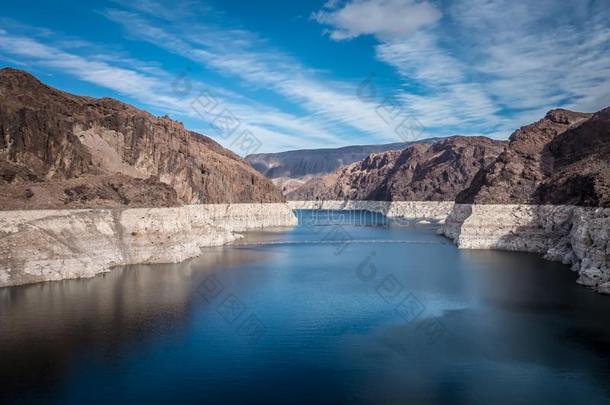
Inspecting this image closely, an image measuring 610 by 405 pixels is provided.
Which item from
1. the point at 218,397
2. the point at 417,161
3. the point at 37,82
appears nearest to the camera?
the point at 218,397

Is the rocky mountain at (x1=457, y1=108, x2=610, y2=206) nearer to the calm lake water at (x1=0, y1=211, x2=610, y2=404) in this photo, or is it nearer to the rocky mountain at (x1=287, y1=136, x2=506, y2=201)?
the calm lake water at (x1=0, y1=211, x2=610, y2=404)

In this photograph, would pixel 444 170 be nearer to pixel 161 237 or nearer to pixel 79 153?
pixel 161 237

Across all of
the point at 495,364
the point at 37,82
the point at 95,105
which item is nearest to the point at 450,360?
the point at 495,364

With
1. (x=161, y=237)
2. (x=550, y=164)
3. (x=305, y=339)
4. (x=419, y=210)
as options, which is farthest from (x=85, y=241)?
(x=419, y=210)

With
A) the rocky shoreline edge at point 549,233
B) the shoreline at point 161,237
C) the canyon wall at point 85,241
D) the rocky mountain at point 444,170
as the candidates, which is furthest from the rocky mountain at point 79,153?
the rocky mountain at point 444,170

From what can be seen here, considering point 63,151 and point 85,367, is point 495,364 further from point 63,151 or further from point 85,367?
point 63,151

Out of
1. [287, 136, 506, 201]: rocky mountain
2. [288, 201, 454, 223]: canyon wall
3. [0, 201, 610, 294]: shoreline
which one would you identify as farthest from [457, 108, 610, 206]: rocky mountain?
[287, 136, 506, 201]: rocky mountain
